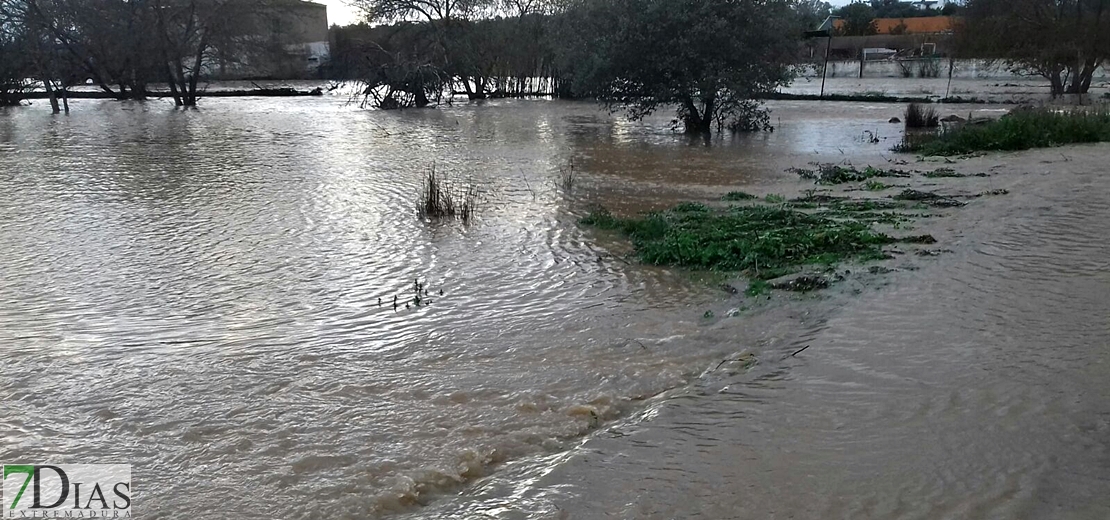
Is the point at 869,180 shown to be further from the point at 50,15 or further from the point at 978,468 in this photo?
the point at 50,15

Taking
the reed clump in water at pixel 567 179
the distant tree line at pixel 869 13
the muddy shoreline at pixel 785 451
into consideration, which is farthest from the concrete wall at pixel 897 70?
the muddy shoreline at pixel 785 451

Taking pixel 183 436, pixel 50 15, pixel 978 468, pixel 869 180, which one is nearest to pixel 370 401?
pixel 183 436

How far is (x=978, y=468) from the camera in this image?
13.0 ft

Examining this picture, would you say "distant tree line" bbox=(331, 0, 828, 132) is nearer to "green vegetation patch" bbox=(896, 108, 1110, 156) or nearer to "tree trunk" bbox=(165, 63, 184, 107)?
"green vegetation patch" bbox=(896, 108, 1110, 156)

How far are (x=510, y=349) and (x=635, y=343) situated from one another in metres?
0.85

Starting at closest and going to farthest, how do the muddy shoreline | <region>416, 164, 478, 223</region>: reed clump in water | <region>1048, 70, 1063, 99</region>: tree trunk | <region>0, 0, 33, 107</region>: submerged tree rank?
the muddy shoreline < <region>416, 164, 478, 223</region>: reed clump in water < <region>1048, 70, 1063, 99</region>: tree trunk < <region>0, 0, 33, 107</region>: submerged tree

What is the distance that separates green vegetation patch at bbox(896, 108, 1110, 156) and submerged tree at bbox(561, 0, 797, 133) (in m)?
4.56

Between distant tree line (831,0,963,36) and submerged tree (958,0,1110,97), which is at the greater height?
distant tree line (831,0,963,36)

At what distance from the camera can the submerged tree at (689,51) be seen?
18.7m

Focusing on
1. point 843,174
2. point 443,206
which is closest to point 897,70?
point 843,174

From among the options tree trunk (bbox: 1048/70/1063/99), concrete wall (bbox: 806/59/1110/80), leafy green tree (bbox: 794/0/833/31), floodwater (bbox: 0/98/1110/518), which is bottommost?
floodwater (bbox: 0/98/1110/518)

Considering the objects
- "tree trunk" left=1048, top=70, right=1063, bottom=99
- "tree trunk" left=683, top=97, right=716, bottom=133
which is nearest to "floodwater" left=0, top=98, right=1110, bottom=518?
"tree trunk" left=683, top=97, right=716, bottom=133

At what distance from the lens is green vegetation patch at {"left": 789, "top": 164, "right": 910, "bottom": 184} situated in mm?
12484

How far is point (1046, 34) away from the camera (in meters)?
27.0
